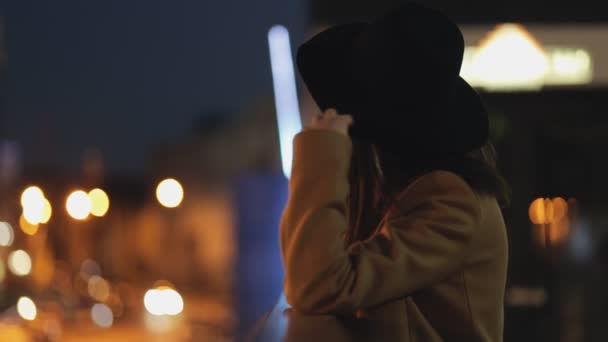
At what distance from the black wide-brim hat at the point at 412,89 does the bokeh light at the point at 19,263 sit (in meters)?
34.5

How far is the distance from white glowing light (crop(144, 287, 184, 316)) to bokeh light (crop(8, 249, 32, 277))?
12233 millimetres

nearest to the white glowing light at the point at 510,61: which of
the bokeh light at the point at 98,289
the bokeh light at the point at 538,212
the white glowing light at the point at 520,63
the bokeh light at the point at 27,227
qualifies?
the white glowing light at the point at 520,63

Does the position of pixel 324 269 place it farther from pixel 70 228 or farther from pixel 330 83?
pixel 70 228

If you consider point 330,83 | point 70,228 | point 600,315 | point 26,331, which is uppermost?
point 70,228

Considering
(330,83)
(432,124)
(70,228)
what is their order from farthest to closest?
(70,228)
(330,83)
(432,124)

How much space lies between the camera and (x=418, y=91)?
2.18m

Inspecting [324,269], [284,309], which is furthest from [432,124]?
[284,309]

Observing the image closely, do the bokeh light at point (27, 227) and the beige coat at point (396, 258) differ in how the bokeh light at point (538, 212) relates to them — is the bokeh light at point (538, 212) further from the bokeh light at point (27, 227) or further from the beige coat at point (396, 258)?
the bokeh light at point (27, 227)

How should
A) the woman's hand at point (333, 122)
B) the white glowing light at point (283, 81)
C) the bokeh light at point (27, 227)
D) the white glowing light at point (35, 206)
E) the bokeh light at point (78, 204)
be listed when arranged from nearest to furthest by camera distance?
the woman's hand at point (333, 122) → the white glowing light at point (283, 81) → the white glowing light at point (35, 206) → the bokeh light at point (78, 204) → the bokeh light at point (27, 227)

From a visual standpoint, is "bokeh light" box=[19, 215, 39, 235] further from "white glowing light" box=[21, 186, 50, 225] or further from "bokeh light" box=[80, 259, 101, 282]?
"bokeh light" box=[80, 259, 101, 282]

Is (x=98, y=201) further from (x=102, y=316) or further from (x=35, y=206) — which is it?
(x=102, y=316)

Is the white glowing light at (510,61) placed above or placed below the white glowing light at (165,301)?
below

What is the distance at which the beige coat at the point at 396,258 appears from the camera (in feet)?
6.82

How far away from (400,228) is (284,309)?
16.9 inches
